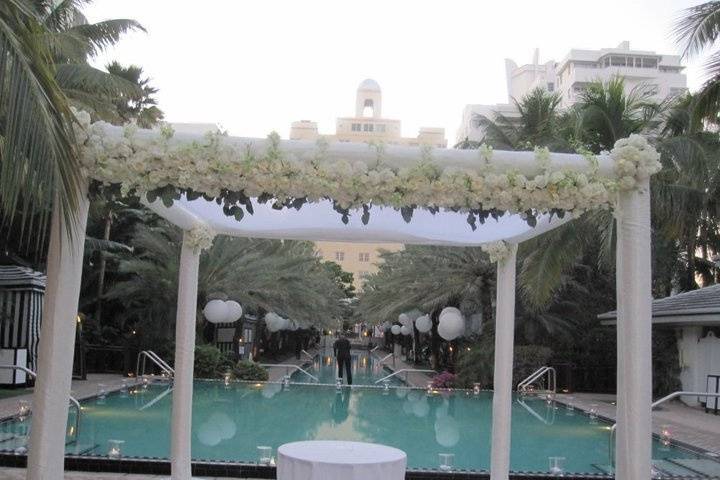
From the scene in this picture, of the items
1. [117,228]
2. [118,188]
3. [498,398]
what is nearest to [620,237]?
[498,398]

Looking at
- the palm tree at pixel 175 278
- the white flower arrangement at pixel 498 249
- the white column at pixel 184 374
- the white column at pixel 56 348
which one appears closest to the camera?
the white column at pixel 56 348

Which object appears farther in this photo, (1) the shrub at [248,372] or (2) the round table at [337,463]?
Result: (1) the shrub at [248,372]

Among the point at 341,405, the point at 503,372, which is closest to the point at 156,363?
the point at 341,405

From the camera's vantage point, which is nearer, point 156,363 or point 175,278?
point 156,363

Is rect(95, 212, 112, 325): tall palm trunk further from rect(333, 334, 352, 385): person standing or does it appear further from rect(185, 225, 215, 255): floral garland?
rect(185, 225, 215, 255): floral garland

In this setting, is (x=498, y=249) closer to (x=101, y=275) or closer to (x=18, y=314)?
(x=18, y=314)

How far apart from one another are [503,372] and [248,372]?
15.0 meters

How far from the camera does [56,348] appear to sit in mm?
5094

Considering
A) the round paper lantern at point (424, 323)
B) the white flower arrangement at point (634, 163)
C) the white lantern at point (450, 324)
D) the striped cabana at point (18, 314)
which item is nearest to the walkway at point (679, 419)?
the white lantern at point (450, 324)

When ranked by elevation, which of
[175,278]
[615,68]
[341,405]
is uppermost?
[615,68]

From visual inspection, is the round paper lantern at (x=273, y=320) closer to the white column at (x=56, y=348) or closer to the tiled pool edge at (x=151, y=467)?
the tiled pool edge at (x=151, y=467)

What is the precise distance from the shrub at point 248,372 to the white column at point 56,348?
54.9 feet

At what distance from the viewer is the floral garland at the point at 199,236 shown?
746cm

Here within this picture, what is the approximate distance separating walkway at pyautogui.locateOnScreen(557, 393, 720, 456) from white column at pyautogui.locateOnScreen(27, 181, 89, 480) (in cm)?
952
